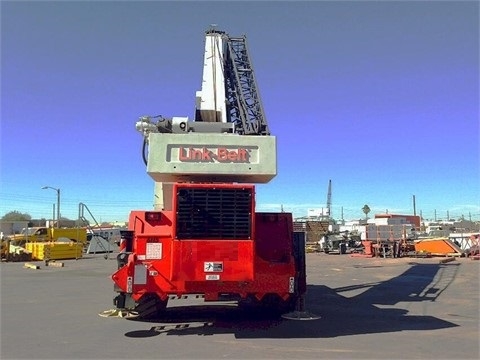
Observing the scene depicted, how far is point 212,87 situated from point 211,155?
4.79 metres

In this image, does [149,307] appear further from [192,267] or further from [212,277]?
[212,277]

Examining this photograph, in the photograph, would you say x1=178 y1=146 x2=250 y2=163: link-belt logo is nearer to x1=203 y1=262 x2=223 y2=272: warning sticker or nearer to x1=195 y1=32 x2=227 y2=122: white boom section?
x1=203 y1=262 x2=223 y2=272: warning sticker

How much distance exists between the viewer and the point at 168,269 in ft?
24.4

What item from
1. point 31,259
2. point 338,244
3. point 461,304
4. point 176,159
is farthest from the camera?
point 338,244

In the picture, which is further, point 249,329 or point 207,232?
point 249,329

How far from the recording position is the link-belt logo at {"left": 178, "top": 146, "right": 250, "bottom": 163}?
25.6 ft

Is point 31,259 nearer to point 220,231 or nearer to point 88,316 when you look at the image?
point 88,316

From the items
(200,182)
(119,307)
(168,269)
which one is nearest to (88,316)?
(119,307)

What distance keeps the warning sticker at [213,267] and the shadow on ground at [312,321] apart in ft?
3.73

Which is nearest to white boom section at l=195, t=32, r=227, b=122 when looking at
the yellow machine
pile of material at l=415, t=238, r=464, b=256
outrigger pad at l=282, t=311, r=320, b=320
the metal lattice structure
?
the metal lattice structure

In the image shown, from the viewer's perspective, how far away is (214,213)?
7.35m

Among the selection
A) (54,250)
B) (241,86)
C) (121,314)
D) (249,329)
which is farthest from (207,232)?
(54,250)

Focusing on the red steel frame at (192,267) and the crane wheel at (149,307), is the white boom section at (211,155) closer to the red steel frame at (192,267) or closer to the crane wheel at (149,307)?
the red steel frame at (192,267)

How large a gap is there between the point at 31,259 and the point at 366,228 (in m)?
22.4
